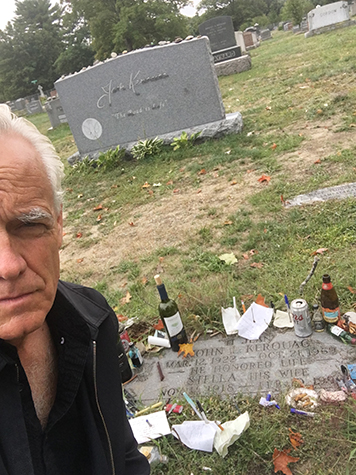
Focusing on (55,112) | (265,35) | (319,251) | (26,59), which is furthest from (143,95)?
(26,59)

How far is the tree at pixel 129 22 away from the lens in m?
29.5

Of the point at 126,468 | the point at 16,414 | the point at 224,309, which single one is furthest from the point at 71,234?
the point at 16,414

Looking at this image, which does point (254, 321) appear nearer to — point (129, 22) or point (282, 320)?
point (282, 320)

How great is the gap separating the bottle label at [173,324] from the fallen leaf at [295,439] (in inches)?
41.2

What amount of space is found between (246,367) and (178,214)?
3094mm

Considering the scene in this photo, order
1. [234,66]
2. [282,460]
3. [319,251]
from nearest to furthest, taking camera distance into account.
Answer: [282,460] < [319,251] < [234,66]

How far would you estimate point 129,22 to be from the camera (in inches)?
1162

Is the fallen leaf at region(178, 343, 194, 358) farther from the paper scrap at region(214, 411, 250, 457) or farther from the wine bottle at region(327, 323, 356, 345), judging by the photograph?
the wine bottle at region(327, 323, 356, 345)

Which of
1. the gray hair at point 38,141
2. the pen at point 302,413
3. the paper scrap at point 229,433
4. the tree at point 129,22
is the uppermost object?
the tree at point 129,22

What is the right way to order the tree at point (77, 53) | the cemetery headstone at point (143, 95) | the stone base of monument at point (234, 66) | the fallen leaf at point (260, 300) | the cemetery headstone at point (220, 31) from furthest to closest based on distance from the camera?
the tree at point (77, 53)
the cemetery headstone at point (220, 31)
the stone base of monument at point (234, 66)
the cemetery headstone at point (143, 95)
the fallen leaf at point (260, 300)

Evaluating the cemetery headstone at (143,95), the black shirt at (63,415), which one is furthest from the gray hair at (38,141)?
the cemetery headstone at (143,95)

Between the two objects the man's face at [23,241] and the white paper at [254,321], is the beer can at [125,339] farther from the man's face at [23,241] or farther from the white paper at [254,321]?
the man's face at [23,241]

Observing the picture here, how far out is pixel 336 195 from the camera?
179 inches

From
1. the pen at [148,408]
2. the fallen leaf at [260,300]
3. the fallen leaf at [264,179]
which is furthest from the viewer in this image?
the fallen leaf at [264,179]
